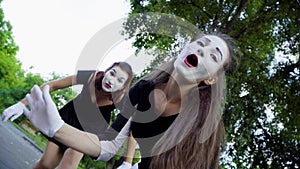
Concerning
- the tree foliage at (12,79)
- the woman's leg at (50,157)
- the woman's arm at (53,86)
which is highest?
the woman's arm at (53,86)

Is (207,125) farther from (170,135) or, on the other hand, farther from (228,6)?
(228,6)

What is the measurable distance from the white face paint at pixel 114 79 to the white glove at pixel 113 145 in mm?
240

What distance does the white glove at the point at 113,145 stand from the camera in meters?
1.03

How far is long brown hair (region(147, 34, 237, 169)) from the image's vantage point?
3.81 feet

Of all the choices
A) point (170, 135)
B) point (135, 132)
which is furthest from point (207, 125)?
Answer: point (135, 132)

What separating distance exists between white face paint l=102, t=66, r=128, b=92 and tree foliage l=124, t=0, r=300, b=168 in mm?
1920

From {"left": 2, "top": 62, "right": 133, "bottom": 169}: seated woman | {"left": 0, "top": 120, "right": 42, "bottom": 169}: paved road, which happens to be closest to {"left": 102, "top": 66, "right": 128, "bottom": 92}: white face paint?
{"left": 2, "top": 62, "right": 133, "bottom": 169}: seated woman

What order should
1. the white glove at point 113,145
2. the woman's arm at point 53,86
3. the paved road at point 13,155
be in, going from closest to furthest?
the white glove at point 113,145, the woman's arm at point 53,86, the paved road at point 13,155

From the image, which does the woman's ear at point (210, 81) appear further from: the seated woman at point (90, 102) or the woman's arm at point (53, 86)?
the woman's arm at point (53, 86)

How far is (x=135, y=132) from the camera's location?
1.30 metres

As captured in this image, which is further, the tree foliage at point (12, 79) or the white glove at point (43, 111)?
the tree foliage at point (12, 79)

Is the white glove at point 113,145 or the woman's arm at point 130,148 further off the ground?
the white glove at point 113,145

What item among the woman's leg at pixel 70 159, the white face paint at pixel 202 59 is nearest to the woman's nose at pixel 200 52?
the white face paint at pixel 202 59

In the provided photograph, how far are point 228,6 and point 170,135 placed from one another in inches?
107
